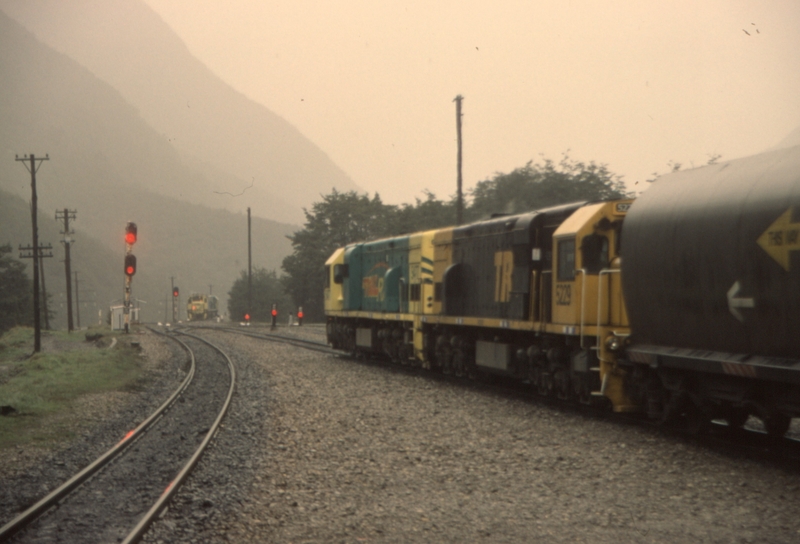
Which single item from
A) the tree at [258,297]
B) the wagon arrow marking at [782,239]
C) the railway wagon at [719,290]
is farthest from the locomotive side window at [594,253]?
the tree at [258,297]

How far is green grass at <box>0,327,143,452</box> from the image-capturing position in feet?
43.0

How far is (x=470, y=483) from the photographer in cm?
894

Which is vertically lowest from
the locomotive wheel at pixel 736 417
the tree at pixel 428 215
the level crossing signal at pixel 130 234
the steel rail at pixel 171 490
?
the steel rail at pixel 171 490

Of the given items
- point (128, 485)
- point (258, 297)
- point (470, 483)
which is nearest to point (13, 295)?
point (258, 297)

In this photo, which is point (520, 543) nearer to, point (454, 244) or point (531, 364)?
point (531, 364)

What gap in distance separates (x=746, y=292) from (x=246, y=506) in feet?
18.5

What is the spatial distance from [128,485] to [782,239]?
725cm

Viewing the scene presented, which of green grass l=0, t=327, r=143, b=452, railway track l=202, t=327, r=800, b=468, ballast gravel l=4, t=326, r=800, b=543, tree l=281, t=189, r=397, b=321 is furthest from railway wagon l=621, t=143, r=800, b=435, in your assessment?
tree l=281, t=189, r=397, b=321

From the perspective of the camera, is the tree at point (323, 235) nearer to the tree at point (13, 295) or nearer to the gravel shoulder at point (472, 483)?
the tree at point (13, 295)

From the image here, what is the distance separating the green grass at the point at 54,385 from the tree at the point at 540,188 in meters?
27.7

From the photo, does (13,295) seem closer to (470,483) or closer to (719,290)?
(470,483)

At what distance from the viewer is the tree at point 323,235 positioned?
81688 millimetres

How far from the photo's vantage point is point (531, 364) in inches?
611

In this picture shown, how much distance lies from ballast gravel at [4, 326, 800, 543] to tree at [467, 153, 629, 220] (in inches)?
1429
